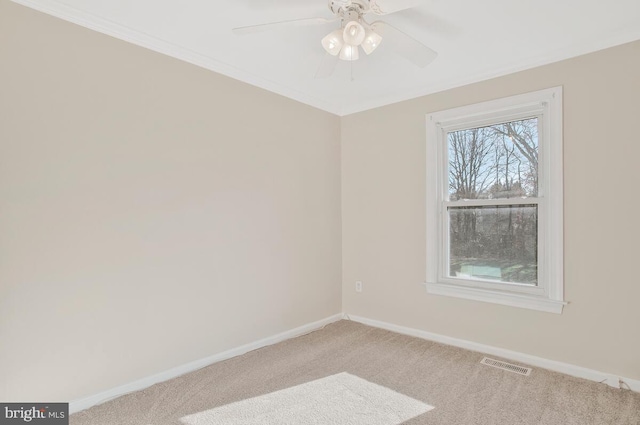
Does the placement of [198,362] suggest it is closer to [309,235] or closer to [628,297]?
[309,235]

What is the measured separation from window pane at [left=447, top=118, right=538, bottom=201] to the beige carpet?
1.40 meters

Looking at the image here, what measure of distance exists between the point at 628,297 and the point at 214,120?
10.6ft

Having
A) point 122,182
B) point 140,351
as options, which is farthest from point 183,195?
point 140,351

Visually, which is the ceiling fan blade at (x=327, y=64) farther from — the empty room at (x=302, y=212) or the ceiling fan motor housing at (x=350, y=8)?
the ceiling fan motor housing at (x=350, y=8)

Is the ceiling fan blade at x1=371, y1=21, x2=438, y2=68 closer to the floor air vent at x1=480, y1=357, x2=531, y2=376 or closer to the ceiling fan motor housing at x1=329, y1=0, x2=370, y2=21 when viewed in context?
the ceiling fan motor housing at x1=329, y1=0, x2=370, y2=21

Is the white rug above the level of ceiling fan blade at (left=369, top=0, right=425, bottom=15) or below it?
below

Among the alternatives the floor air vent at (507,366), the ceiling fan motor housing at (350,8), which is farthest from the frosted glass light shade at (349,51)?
the floor air vent at (507,366)

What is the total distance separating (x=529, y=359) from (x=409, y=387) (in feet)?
3.50

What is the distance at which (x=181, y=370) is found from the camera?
8.14 feet

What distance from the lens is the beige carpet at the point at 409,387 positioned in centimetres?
198

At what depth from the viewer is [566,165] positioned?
2.49m

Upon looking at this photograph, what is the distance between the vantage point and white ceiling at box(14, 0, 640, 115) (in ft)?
6.48

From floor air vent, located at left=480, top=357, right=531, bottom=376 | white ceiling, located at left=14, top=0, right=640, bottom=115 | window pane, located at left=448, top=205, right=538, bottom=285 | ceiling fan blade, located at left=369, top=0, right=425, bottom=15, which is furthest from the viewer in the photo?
window pane, located at left=448, top=205, right=538, bottom=285

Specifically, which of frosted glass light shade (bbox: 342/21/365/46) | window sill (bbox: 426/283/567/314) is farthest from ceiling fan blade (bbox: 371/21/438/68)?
window sill (bbox: 426/283/567/314)
